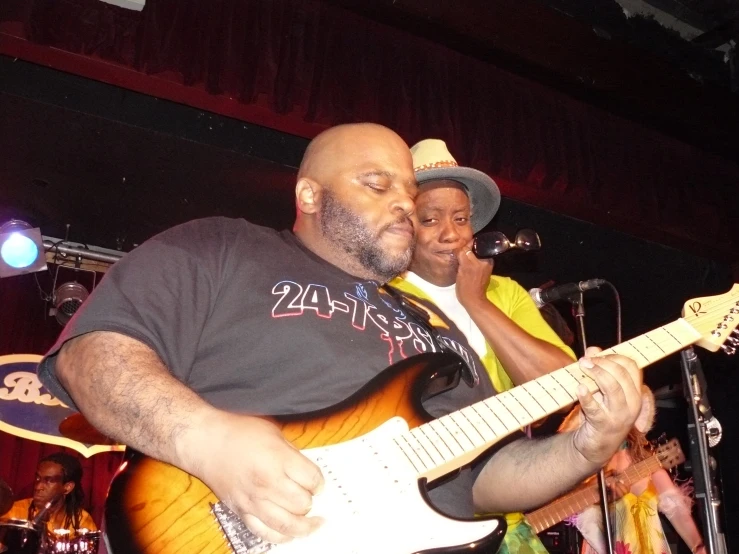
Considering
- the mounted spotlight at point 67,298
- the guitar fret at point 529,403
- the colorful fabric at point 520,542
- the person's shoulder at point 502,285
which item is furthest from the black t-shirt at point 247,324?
the mounted spotlight at point 67,298

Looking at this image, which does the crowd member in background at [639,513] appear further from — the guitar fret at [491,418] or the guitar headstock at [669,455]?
the guitar fret at [491,418]

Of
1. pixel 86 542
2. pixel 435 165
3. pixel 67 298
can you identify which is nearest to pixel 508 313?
pixel 435 165

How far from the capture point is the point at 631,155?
550cm

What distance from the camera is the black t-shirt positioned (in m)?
1.71

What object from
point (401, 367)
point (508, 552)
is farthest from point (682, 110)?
point (401, 367)

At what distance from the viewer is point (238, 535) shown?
56.6 inches

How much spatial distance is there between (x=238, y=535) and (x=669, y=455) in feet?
15.3

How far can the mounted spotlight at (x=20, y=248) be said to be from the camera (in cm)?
543

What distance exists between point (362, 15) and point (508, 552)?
3464mm

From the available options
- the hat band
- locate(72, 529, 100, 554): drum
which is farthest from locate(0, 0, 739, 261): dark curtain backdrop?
locate(72, 529, 100, 554): drum

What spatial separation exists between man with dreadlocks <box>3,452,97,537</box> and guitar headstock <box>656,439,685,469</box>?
188 inches

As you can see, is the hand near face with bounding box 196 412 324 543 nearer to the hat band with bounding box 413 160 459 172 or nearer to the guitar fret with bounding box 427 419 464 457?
the guitar fret with bounding box 427 419 464 457

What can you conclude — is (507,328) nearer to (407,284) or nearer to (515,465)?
(407,284)

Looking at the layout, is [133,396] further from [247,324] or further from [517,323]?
[517,323]
